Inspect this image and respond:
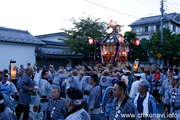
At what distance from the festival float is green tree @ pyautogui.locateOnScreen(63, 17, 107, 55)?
1.65m

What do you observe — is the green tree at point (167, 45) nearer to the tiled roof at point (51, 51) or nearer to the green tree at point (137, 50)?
the green tree at point (137, 50)

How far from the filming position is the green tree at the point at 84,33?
65.3 feet

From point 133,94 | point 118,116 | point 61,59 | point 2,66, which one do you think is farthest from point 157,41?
point 118,116

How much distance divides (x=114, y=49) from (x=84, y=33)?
156 inches

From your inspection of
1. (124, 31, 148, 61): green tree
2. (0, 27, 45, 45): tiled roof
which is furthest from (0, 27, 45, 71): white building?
(124, 31, 148, 61): green tree

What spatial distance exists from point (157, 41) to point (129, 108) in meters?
22.9

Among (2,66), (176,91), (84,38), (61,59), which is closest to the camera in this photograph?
(176,91)

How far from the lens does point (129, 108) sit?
10.3 ft

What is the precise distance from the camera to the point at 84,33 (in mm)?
20141

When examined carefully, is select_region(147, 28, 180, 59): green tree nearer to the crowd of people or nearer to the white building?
the white building

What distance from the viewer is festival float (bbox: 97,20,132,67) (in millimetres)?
18312

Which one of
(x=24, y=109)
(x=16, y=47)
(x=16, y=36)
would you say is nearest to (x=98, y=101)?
(x=24, y=109)

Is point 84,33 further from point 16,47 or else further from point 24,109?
point 24,109

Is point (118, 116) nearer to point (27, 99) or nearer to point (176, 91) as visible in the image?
point (176, 91)
